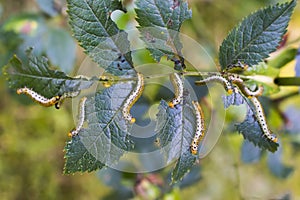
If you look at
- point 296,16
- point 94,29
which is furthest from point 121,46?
point 296,16

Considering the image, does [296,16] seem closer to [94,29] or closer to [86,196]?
[86,196]

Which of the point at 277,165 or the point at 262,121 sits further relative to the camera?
the point at 277,165

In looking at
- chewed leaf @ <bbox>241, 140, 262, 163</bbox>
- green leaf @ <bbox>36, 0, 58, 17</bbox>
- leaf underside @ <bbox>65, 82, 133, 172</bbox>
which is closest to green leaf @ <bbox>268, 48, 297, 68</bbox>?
chewed leaf @ <bbox>241, 140, 262, 163</bbox>

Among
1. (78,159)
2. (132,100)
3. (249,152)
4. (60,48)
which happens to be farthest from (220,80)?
(60,48)

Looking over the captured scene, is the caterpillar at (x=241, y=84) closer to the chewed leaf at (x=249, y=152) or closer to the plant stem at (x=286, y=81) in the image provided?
the plant stem at (x=286, y=81)

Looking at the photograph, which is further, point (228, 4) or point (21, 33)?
point (228, 4)

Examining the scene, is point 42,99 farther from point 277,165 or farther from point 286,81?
point 277,165
